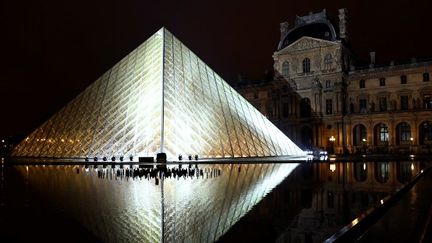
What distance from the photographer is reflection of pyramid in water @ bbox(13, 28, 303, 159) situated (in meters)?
19.8

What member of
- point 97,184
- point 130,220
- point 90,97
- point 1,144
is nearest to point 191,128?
point 90,97

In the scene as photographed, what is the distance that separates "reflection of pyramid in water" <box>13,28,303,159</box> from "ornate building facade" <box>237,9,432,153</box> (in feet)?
70.7

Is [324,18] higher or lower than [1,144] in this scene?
higher

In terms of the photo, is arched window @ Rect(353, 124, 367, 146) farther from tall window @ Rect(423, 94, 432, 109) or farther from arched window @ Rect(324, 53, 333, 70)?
arched window @ Rect(324, 53, 333, 70)

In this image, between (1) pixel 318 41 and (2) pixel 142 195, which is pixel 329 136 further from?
(2) pixel 142 195

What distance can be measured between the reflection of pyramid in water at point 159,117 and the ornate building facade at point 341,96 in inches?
848

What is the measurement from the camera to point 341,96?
45094mm

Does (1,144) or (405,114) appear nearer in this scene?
(405,114)

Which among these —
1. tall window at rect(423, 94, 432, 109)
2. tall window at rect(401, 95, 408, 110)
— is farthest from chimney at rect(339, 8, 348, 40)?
tall window at rect(423, 94, 432, 109)

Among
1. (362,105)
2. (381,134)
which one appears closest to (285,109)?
(362,105)

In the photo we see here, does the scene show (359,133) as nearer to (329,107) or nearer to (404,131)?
(329,107)

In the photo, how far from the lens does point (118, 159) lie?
2022 cm

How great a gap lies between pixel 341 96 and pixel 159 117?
30.3m

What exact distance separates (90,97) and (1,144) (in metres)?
58.2
